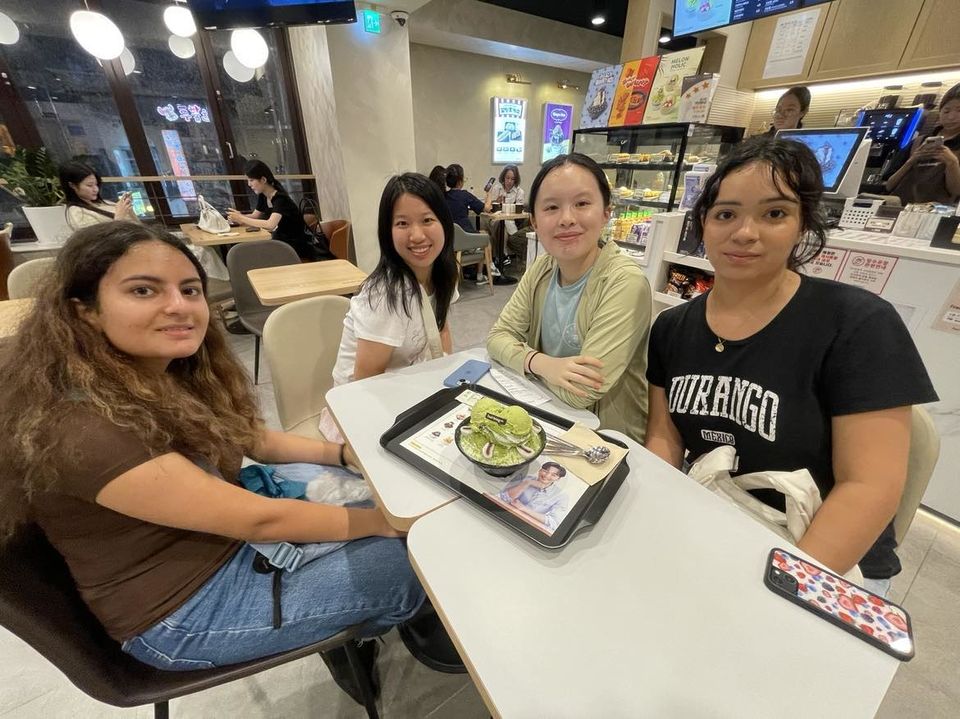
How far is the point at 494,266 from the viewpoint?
6.04 meters

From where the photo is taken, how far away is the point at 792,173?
2.75 ft

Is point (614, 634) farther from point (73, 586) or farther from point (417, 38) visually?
point (417, 38)

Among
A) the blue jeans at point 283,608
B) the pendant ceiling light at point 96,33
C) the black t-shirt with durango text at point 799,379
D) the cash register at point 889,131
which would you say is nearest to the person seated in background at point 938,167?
the cash register at point 889,131

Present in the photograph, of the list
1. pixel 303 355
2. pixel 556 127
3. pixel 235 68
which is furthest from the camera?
pixel 556 127

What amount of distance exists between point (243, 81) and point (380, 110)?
71.8 inches

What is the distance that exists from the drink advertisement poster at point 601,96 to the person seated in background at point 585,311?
2412 millimetres

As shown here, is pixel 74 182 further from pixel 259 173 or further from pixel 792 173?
pixel 792 173

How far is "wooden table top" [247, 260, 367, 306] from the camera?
2.23m

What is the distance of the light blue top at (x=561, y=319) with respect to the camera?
130 centimetres

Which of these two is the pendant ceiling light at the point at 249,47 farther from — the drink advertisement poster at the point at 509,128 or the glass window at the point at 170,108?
the drink advertisement poster at the point at 509,128

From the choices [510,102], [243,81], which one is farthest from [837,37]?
[243,81]

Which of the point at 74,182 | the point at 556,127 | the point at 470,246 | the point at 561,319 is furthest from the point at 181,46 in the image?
the point at 556,127

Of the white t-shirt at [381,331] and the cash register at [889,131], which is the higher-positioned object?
the cash register at [889,131]

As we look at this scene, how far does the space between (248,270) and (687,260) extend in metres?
2.74
